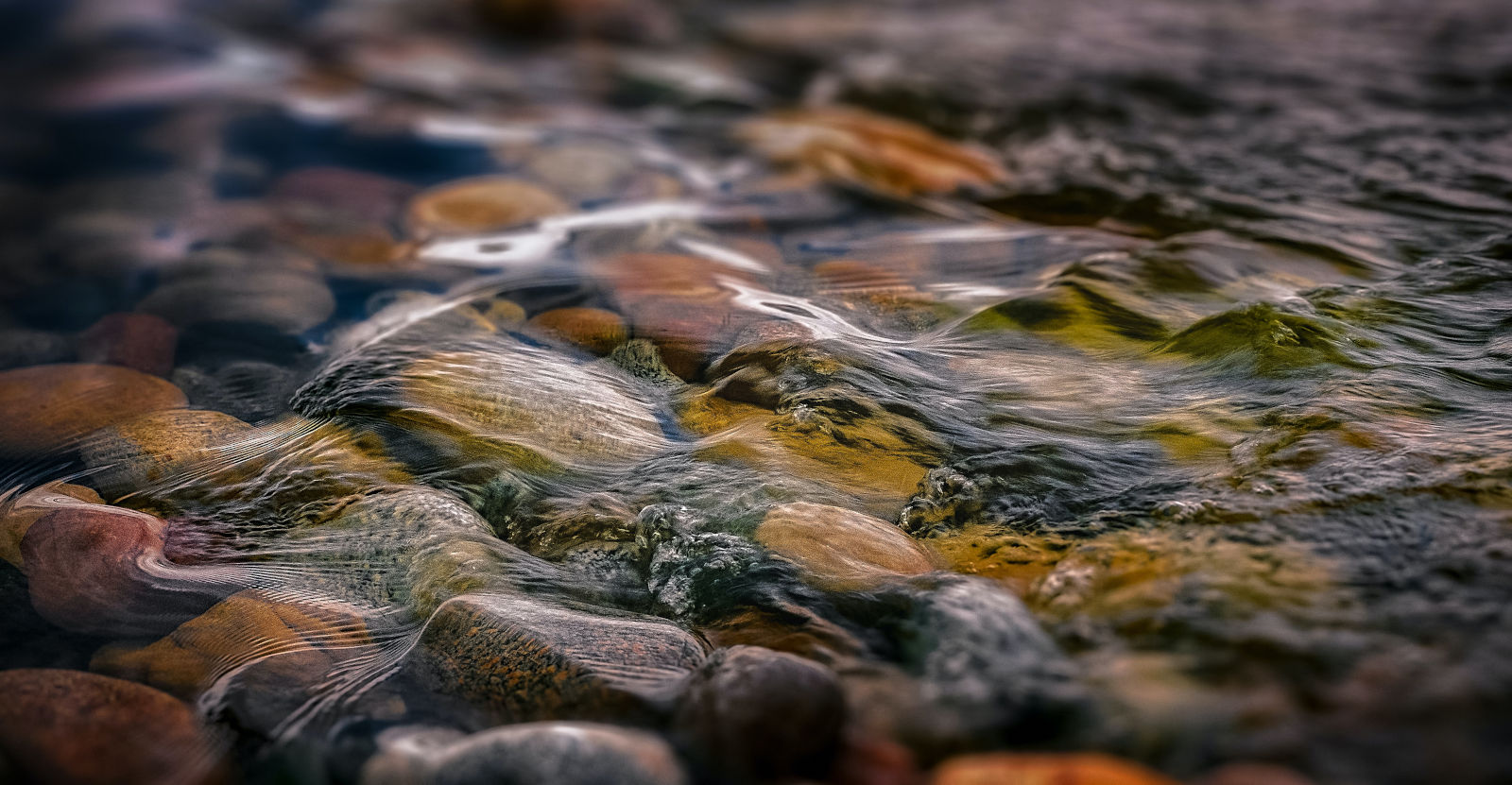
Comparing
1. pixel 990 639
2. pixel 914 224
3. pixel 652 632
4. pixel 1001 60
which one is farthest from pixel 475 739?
pixel 1001 60

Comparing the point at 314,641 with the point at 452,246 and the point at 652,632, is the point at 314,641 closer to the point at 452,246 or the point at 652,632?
the point at 652,632

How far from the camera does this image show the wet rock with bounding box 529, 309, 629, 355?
2604 mm

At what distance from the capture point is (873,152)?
13.0 feet

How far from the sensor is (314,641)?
174cm

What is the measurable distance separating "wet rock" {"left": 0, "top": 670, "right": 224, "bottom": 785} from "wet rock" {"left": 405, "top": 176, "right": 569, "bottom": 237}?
7.00 ft

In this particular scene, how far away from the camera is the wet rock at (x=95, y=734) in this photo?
1.41 m

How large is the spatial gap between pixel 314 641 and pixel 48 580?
585 mm

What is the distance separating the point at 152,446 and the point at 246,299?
0.86m

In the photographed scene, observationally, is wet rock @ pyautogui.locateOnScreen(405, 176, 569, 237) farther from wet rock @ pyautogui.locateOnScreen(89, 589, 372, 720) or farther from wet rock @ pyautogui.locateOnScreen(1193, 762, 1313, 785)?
wet rock @ pyautogui.locateOnScreen(1193, 762, 1313, 785)

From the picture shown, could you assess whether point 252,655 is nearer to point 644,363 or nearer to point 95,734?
point 95,734

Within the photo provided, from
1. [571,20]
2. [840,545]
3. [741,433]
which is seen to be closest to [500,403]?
[741,433]

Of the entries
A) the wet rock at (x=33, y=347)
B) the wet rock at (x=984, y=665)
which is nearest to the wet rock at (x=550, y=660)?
the wet rock at (x=984, y=665)

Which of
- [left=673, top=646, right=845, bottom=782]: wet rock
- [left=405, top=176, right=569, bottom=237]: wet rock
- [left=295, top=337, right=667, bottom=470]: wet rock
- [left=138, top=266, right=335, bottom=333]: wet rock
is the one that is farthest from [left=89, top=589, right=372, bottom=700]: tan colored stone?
[left=405, top=176, right=569, bottom=237]: wet rock

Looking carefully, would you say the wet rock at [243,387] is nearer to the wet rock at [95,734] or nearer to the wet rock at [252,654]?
the wet rock at [252,654]
